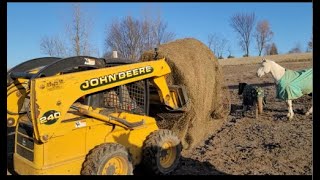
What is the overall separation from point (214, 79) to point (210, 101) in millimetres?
610

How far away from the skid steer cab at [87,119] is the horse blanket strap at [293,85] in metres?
5.40

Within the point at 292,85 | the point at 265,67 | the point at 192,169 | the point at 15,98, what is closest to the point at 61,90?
the point at 15,98

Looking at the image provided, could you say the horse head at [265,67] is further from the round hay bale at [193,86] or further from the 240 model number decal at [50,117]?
the 240 model number decal at [50,117]

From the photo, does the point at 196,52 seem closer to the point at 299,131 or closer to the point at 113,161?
the point at 299,131

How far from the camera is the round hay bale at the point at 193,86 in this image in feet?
22.4

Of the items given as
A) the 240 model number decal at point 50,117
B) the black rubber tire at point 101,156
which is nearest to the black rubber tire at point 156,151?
the black rubber tire at point 101,156

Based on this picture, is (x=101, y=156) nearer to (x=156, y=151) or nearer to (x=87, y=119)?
(x=87, y=119)

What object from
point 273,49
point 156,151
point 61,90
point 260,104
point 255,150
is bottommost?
point 255,150

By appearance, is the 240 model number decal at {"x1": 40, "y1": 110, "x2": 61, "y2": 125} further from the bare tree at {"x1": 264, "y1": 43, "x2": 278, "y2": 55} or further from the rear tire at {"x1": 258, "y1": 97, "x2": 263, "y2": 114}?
the bare tree at {"x1": 264, "y1": 43, "x2": 278, "y2": 55}

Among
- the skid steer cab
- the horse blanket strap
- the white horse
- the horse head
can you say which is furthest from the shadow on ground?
the horse head

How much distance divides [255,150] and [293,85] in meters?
4.15

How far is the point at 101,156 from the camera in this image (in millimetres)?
4375

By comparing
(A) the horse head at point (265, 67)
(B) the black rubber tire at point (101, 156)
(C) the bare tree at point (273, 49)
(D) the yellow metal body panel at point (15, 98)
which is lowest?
Result: (B) the black rubber tire at point (101, 156)

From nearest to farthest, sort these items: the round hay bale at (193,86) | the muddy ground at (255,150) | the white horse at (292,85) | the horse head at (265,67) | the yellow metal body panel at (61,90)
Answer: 1. the yellow metal body panel at (61,90)
2. the muddy ground at (255,150)
3. the round hay bale at (193,86)
4. the white horse at (292,85)
5. the horse head at (265,67)
